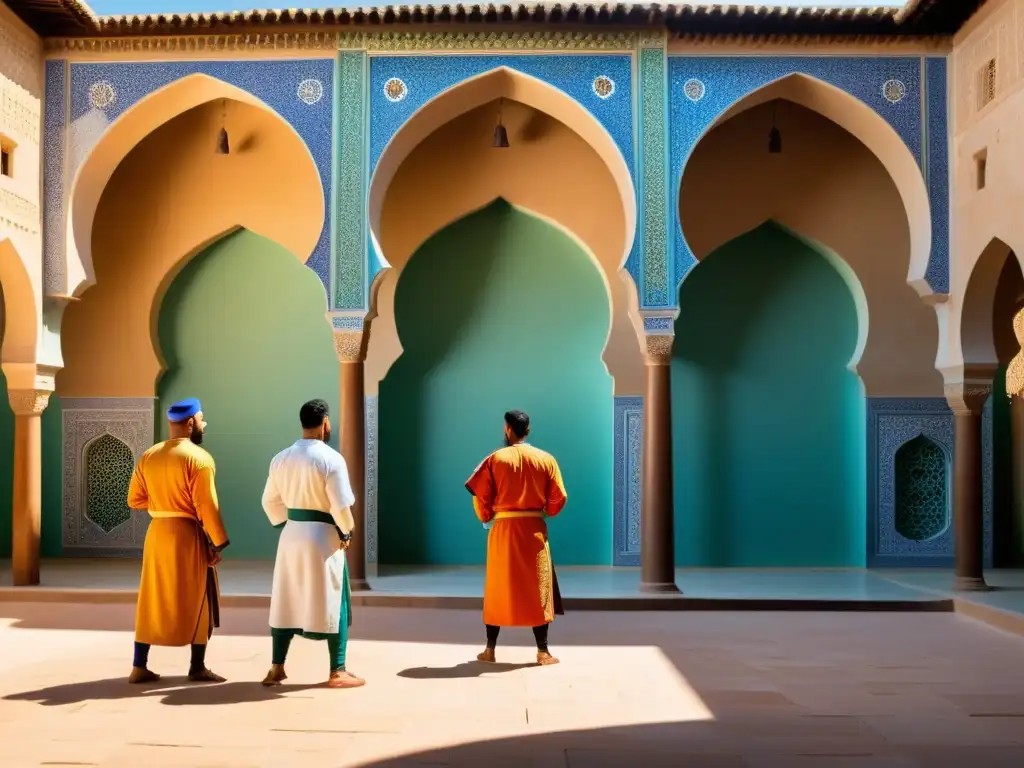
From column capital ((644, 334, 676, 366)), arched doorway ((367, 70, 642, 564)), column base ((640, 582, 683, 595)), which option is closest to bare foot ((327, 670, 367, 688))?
column base ((640, 582, 683, 595))

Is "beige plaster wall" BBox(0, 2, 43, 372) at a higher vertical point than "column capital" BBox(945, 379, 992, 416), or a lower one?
higher

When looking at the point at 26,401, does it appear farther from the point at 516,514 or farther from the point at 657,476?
the point at 657,476

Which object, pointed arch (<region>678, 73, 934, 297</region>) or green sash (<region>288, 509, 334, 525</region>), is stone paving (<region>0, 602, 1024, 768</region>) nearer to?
green sash (<region>288, 509, 334, 525</region>)

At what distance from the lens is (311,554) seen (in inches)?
232

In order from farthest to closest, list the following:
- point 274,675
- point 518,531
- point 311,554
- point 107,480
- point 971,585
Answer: point 107,480, point 971,585, point 518,531, point 274,675, point 311,554

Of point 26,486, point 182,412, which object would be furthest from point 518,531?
point 26,486

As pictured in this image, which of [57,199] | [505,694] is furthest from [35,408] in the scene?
[505,694]

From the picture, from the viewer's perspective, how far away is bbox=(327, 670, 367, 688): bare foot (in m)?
5.95

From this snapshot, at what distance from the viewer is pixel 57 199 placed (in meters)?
9.84

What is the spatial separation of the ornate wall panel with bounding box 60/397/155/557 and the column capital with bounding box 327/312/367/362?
327 cm

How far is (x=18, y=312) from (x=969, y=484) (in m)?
8.40

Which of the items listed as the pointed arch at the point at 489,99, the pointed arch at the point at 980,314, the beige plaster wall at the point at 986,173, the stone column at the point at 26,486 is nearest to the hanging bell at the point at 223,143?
the pointed arch at the point at 489,99

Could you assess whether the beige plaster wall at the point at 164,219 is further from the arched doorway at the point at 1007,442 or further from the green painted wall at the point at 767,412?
the arched doorway at the point at 1007,442

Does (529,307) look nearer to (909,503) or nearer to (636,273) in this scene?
(636,273)
